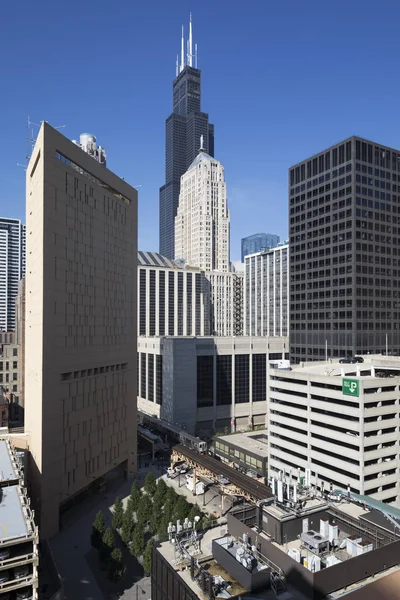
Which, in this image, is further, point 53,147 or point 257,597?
point 53,147

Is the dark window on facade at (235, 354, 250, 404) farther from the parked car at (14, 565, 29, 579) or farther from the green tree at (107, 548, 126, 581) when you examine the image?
the parked car at (14, 565, 29, 579)

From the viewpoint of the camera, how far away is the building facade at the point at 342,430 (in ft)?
213

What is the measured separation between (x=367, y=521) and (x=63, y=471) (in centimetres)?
4611

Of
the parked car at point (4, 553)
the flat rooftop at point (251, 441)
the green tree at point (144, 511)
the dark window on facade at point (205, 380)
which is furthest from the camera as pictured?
the dark window on facade at point (205, 380)

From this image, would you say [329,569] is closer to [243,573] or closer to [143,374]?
[243,573]

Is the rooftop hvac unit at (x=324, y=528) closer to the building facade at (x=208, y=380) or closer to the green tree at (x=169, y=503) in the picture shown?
the green tree at (x=169, y=503)

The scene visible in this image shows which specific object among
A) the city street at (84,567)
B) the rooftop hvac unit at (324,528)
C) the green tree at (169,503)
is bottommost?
the city street at (84,567)

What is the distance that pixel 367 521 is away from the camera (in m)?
37.5

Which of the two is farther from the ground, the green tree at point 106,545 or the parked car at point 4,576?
the parked car at point 4,576

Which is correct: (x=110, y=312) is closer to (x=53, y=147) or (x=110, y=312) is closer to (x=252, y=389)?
(x=53, y=147)

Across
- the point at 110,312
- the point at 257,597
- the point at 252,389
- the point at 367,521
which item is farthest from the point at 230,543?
the point at 252,389

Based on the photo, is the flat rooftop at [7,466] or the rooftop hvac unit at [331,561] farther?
the flat rooftop at [7,466]

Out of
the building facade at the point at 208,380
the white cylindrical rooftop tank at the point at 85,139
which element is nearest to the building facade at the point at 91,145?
the white cylindrical rooftop tank at the point at 85,139

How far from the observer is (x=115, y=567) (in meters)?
51.3
